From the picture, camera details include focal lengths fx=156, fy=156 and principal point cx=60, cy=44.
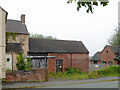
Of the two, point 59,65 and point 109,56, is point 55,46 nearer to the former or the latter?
point 59,65

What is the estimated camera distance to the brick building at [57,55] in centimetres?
2475

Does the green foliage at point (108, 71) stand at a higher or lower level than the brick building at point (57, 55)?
lower

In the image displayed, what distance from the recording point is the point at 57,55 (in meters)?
26.3

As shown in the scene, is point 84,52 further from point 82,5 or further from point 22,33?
point 82,5

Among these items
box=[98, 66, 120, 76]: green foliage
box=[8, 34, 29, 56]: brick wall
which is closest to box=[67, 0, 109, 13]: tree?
box=[98, 66, 120, 76]: green foliage

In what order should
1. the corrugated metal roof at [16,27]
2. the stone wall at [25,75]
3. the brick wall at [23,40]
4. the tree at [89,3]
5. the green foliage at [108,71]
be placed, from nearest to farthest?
the tree at [89,3] → the stone wall at [25,75] → the green foliage at [108,71] → the brick wall at [23,40] → the corrugated metal roof at [16,27]

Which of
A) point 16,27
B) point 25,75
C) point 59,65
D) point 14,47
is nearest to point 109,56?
point 59,65

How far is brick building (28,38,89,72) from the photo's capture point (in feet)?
81.2

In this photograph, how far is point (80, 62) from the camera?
2833 centimetres

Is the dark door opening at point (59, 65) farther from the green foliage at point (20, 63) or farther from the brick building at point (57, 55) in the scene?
the green foliage at point (20, 63)

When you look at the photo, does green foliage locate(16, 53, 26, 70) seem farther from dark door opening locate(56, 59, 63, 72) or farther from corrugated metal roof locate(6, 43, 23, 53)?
dark door opening locate(56, 59, 63, 72)

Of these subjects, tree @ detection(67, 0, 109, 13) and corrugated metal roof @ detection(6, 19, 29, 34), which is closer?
tree @ detection(67, 0, 109, 13)

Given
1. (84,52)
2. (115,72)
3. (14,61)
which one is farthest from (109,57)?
(14,61)

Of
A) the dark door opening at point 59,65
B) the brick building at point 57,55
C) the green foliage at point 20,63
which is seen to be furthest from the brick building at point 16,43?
the dark door opening at point 59,65
